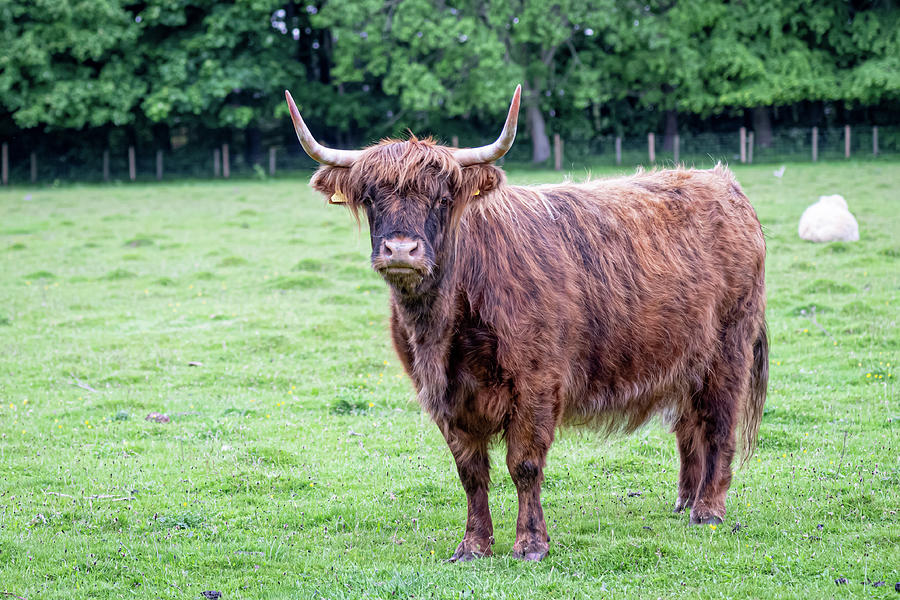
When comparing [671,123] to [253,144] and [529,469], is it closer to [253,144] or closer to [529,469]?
→ [253,144]

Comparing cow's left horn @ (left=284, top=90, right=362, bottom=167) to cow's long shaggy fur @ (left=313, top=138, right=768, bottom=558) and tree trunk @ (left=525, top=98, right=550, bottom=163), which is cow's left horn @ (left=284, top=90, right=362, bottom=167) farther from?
tree trunk @ (left=525, top=98, right=550, bottom=163)

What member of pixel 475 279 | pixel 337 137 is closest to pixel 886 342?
pixel 475 279

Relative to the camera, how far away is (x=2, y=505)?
224 inches

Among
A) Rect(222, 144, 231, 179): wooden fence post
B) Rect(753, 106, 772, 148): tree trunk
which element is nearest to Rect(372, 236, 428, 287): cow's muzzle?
Rect(222, 144, 231, 179): wooden fence post

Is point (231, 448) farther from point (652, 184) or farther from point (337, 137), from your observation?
point (337, 137)

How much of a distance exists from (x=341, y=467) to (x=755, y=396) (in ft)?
9.30

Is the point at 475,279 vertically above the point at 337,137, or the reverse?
the point at 337,137

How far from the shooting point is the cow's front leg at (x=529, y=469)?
4.72 m

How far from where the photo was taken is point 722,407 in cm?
564

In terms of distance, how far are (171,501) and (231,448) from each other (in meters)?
1.07

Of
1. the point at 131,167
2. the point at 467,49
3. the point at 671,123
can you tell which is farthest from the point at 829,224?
the point at 131,167

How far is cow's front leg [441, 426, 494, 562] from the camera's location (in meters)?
4.93

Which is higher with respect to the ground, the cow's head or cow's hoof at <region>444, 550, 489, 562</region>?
the cow's head

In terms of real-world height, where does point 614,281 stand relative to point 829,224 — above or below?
above
